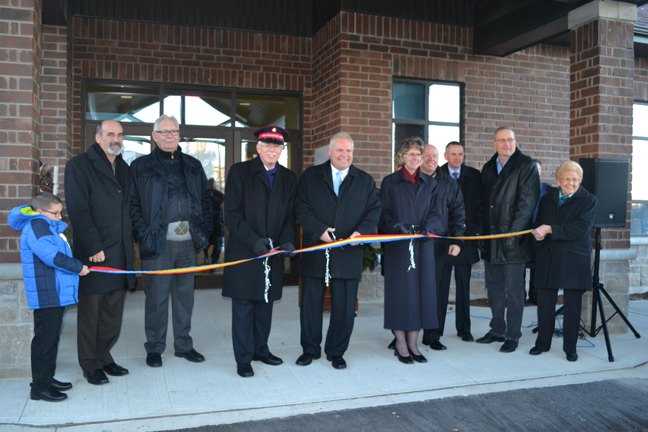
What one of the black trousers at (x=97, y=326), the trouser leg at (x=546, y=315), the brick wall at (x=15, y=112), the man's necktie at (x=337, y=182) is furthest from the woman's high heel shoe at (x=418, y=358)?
the brick wall at (x=15, y=112)

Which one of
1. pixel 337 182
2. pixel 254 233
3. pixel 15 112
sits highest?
pixel 15 112

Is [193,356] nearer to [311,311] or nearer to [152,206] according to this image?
[311,311]

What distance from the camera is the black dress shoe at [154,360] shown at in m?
4.80

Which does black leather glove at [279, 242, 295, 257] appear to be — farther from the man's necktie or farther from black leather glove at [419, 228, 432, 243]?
black leather glove at [419, 228, 432, 243]

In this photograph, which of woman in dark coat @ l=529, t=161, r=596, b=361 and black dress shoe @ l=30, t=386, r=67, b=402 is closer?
black dress shoe @ l=30, t=386, r=67, b=402

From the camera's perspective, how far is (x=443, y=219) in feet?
Result: 18.0

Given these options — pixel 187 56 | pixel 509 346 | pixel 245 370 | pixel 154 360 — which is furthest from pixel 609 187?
pixel 187 56

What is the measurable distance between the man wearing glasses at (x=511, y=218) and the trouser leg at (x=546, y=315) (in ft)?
0.64

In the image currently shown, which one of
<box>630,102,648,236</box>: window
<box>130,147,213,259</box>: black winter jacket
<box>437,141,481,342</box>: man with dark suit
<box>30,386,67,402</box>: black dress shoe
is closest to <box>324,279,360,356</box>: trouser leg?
<box>130,147,213,259</box>: black winter jacket

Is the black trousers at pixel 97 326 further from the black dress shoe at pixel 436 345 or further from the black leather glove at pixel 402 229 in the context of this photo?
the black dress shoe at pixel 436 345

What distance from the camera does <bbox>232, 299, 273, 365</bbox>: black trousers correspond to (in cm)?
467

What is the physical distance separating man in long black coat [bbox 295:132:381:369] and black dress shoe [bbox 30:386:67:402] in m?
1.88

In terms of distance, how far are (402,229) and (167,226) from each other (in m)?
2.02

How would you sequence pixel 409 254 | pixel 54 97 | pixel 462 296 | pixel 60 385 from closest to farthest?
pixel 60 385 → pixel 409 254 → pixel 462 296 → pixel 54 97
